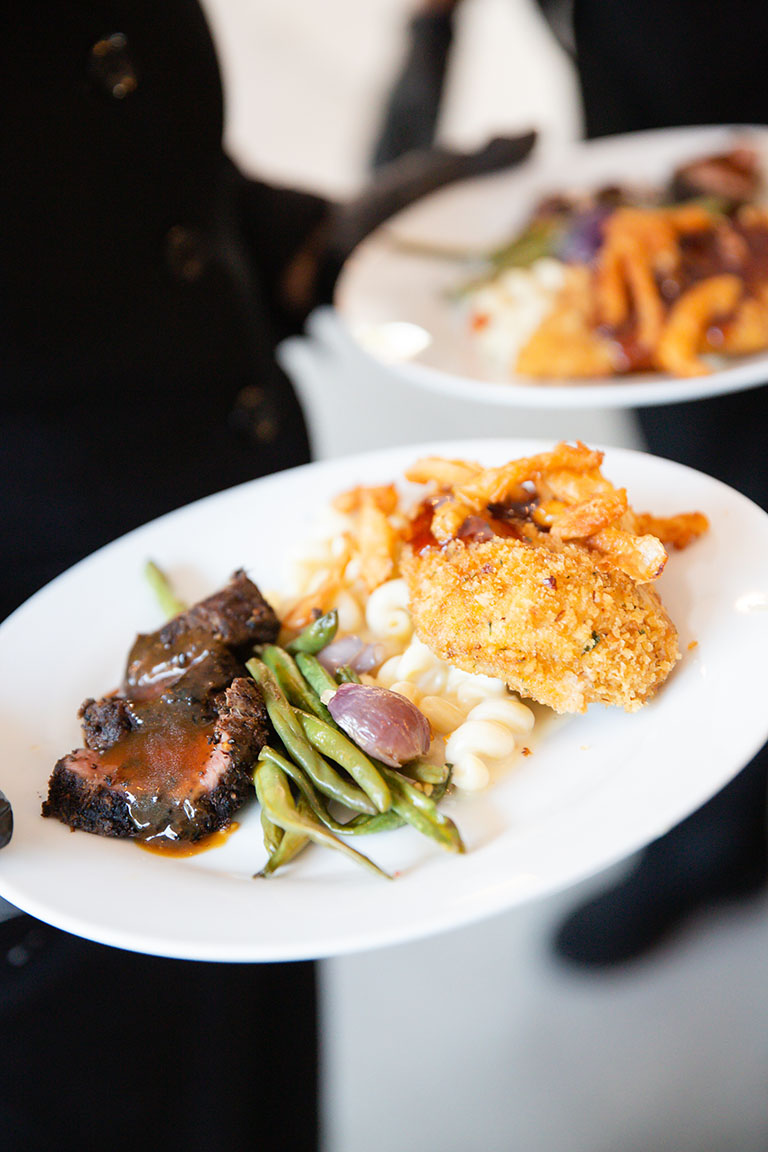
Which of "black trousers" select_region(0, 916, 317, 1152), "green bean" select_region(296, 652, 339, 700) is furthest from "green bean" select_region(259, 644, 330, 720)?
"black trousers" select_region(0, 916, 317, 1152)

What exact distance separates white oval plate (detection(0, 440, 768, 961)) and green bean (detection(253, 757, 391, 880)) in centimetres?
3

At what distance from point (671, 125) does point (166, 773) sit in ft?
13.9

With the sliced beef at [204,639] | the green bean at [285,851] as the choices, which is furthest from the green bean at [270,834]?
the sliced beef at [204,639]

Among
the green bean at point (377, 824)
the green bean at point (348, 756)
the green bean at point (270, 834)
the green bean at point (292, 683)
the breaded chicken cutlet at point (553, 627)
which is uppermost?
the breaded chicken cutlet at point (553, 627)

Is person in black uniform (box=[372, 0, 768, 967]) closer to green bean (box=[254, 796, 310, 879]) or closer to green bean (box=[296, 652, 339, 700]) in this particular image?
green bean (box=[254, 796, 310, 879])

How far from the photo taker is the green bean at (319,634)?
1929mm

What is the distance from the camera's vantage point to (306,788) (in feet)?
5.30

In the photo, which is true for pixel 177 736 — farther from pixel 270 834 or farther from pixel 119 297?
pixel 119 297

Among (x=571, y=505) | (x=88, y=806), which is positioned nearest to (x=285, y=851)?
(x=88, y=806)

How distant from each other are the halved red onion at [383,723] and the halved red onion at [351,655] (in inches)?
8.7

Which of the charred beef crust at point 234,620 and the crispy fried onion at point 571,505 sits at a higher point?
the crispy fried onion at point 571,505

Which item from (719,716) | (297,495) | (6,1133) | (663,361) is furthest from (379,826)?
(663,361)

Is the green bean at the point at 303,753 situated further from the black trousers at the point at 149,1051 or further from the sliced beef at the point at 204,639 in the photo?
the black trousers at the point at 149,1051

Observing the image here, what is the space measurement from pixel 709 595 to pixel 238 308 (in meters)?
2.06
